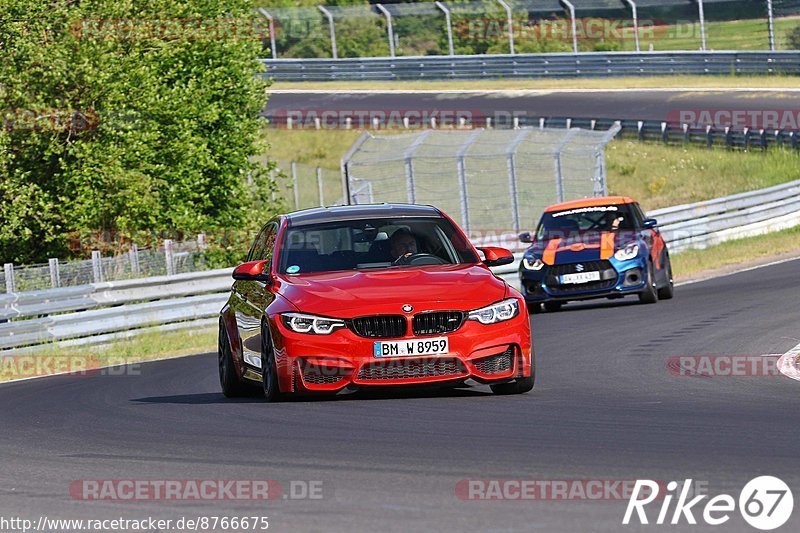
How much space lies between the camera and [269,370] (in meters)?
10.6

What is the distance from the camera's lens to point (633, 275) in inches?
783

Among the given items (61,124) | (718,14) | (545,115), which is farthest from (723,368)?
(718,14)

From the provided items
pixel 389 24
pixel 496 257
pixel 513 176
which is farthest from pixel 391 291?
pixel 389 24

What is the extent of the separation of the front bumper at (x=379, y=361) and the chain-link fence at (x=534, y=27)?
39043 millimetres

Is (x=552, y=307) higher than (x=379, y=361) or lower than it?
lower

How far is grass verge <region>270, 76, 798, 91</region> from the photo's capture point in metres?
49.7

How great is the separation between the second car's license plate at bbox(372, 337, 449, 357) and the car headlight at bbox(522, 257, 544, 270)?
10424 mm

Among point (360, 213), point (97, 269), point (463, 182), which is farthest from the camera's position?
point (463, 182)

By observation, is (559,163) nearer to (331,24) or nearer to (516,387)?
(516,387)

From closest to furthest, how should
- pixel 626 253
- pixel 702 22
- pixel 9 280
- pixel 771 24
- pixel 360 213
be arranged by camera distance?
pixel 360 213
pixel 9 280
pixel 626 253
pixel 771 24
pixel 702 22

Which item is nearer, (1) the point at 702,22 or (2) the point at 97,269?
A: (2) the point at 97,269

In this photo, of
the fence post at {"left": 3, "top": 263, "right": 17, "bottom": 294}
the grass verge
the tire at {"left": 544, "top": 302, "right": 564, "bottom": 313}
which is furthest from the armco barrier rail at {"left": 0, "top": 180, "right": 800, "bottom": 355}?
the grass verge

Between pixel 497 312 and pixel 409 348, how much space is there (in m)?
0.68

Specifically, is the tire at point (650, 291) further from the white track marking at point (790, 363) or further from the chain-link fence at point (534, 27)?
the chain-link fence at point (534, 27)
